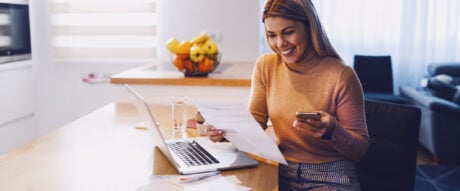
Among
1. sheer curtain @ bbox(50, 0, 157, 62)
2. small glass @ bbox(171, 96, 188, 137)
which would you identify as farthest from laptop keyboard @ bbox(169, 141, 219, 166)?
sheer curtain @ bbox(50, 0, 157, 62)

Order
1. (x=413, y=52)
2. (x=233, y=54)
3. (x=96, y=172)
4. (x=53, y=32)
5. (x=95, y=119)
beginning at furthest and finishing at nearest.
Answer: (x=413, y=52) < (x=53, y=32) < (x=233, y=54) < (x=95, y=119) < (x=96, y=172)

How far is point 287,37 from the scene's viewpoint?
4.59ft

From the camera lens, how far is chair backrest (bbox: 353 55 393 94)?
15.2ft

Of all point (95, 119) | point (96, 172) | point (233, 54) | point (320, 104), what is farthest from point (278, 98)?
point (233, 54)

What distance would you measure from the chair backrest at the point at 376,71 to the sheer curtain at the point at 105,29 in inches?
77.9

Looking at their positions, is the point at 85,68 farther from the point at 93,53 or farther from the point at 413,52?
the point at 413,52

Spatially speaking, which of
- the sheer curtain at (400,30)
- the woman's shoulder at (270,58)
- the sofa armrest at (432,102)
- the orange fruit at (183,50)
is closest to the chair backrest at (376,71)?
the sheer curtain at (400,30)

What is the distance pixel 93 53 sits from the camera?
4.04 m

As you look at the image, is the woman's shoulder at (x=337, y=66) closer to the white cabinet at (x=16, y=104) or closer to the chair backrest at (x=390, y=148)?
the chair backrest at (x=390, y=148)

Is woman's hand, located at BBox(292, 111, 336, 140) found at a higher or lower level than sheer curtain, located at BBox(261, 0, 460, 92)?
lower

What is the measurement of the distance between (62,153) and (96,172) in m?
0.24

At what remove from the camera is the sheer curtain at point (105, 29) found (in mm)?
3930

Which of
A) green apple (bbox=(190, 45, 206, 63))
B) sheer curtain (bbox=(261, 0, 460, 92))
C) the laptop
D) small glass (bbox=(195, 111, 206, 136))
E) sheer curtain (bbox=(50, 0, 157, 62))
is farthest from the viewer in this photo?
sheer curtain (bbox=(261, 0, 460, 92))

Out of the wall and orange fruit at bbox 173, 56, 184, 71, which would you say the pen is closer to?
orange fruit at bbox 173, 56, 184, 71
